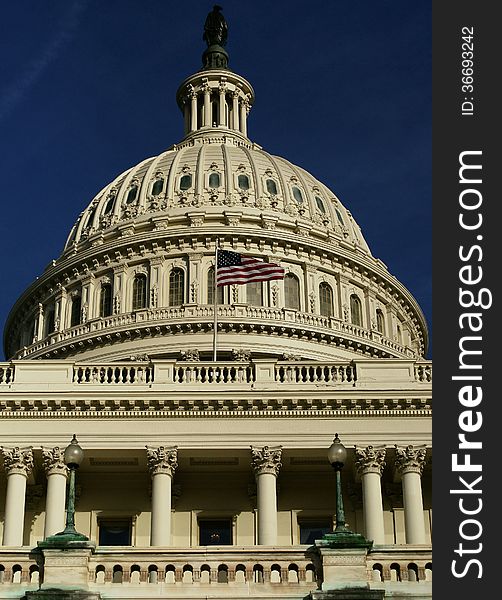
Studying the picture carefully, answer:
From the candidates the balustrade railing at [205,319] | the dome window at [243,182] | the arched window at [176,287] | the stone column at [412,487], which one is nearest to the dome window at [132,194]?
the dome window at [243,182]

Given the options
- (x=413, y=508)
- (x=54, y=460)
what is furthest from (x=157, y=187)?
(x=413, y=508)

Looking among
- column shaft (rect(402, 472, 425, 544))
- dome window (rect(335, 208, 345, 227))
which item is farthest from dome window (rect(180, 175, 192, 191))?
column shaft (rect(402, 472, 425, 544))

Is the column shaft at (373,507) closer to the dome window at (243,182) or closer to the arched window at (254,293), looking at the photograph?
the arched window at (254,293)

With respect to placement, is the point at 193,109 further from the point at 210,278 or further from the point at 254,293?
the point at 254,293

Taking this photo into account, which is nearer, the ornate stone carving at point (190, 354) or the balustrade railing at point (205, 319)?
the ornate stone carving at point (190, 354)

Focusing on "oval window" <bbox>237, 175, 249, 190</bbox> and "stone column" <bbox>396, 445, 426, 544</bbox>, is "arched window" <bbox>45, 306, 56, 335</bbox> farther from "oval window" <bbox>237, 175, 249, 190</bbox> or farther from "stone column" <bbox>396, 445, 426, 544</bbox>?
"stone column" <bbox>396, 445, 426, 544</bbox>

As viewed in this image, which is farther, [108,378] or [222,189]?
[222,189]

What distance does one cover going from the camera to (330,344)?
77.6 meters

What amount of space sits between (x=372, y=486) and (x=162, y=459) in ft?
23.7

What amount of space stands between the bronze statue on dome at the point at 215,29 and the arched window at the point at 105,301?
34236 millimetres

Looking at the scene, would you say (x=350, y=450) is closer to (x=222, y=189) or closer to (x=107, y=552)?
(x=107, y=552)

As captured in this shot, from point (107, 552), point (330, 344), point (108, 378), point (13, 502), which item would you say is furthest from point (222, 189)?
point (107, 552)

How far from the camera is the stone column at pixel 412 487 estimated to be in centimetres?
5034

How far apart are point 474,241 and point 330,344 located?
167ft
